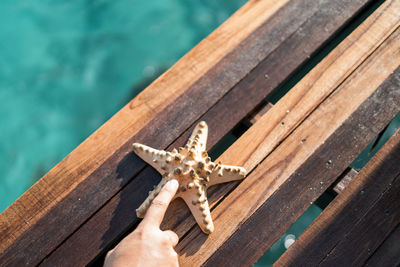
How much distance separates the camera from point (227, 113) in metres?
2.47

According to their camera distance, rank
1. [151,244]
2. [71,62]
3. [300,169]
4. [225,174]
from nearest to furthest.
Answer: [151,244] < [225,174] < [300,169] < [71,62]

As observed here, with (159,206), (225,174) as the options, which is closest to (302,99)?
(225,174)

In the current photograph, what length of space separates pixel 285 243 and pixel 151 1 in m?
3.19

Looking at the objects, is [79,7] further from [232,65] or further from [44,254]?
[44,254]

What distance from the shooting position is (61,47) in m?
4.08

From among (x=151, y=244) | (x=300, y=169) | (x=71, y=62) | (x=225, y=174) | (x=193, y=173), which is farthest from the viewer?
(x=71, y=62)

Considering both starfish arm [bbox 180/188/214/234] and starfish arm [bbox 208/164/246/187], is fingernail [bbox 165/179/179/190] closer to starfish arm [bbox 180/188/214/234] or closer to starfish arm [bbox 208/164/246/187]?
starfish arm [bbox 180/188/214/234]

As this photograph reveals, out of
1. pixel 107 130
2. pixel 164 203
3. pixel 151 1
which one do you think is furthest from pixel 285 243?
pixel 151 1

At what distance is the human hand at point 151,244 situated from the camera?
6.34 ft

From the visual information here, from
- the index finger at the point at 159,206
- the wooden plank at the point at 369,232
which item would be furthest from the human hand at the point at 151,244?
the wooden plank at the point at 369,232

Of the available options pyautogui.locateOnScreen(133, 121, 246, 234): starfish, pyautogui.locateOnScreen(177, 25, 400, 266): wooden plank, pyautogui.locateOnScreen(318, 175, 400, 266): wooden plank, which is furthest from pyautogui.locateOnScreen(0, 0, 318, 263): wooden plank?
pyautogui.locateOnScreen(318, 175, 400, 266): wooden plank

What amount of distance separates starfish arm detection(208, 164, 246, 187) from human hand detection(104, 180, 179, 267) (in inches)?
10.1

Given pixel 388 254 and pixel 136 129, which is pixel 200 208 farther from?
pixel 388 254

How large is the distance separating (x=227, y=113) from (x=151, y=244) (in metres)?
1.05
